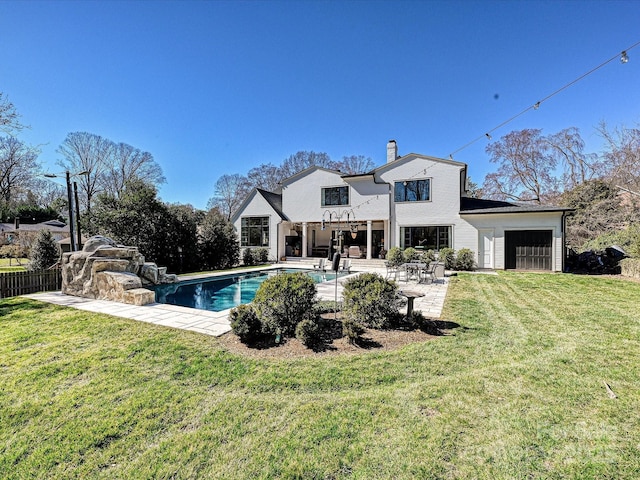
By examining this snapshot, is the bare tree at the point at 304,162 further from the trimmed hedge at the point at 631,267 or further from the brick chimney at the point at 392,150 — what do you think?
the trimmed hedge at the point at 631,267

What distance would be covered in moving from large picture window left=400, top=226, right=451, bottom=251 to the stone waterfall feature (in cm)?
1463

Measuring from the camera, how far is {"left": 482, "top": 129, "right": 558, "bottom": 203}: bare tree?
25.7m

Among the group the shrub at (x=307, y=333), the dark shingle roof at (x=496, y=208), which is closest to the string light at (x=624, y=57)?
the shrub at (x=307, y=333)

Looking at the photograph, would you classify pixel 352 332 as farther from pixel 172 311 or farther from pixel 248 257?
pixel 248 257

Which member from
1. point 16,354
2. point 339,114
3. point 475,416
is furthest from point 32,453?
point 339,114

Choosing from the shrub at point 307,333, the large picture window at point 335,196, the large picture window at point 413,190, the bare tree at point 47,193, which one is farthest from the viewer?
the bare tree at point 47,193

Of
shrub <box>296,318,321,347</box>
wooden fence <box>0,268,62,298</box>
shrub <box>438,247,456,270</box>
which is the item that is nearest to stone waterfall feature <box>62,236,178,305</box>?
wooden fence <box>0,268,62,298</box>

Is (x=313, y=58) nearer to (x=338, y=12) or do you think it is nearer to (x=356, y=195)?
(x=338, y=12)

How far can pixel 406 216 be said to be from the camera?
1822 centimetres

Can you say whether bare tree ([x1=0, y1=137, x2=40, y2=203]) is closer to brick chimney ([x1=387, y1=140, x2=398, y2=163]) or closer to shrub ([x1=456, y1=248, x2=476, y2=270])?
brick chimney ([x1=387, y1=140, x2=398, y2=163])

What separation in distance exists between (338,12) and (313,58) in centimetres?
372

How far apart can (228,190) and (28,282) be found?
29.7 meters

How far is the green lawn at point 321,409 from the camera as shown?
2.28m

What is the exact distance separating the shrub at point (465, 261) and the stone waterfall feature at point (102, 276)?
14.2 meters
